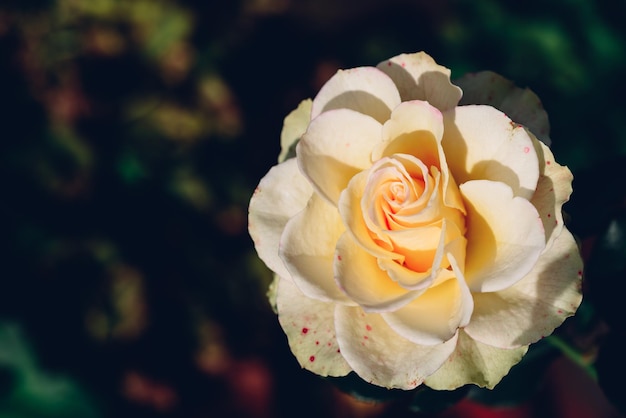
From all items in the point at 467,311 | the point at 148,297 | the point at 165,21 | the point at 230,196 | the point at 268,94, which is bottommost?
the point at 148,297

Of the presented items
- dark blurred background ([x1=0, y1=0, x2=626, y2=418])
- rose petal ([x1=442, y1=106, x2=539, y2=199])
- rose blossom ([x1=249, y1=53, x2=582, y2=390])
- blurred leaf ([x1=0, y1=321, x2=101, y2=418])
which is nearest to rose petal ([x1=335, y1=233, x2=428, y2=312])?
rose blossom ([x1=249, y1=53, x2=582, y2=390])

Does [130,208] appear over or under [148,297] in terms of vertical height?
over

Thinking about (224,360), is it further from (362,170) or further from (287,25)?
(362,170)

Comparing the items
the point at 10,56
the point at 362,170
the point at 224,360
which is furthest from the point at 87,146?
the point at 362,170

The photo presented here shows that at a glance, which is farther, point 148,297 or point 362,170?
point 148,297

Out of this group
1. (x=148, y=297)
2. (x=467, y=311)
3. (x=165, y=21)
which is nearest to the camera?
(x=467, y=311)
